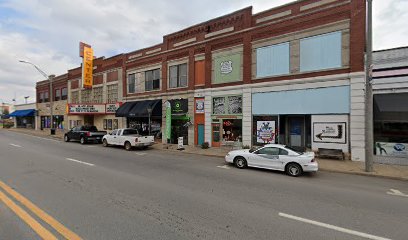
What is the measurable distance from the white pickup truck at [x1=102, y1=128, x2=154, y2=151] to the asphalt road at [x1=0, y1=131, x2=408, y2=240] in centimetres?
746

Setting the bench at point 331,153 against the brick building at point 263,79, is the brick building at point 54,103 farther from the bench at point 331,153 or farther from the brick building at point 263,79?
the bench at point 331,153

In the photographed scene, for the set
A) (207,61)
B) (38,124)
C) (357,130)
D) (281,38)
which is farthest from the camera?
(38,124)

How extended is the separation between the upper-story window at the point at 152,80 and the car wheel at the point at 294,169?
16.1 metres

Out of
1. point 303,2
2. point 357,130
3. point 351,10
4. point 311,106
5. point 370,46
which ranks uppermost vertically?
point 303,2

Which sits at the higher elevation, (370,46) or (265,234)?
(370,46)

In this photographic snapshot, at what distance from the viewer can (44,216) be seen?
4.97m

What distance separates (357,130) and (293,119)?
12.5 ft

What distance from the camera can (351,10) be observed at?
13.3 meters

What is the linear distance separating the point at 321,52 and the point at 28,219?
51.2 feet

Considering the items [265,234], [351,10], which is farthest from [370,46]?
[265,234]

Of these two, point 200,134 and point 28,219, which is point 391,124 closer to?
point 200,134

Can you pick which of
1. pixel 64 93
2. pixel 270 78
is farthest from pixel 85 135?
pixel 64 93

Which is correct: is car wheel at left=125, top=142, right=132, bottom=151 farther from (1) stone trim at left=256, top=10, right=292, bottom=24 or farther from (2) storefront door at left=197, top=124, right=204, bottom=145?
(1) stone trim at left=256, top=10, right=292, bottom=24

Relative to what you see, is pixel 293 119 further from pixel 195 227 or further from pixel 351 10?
pixel 195 227
